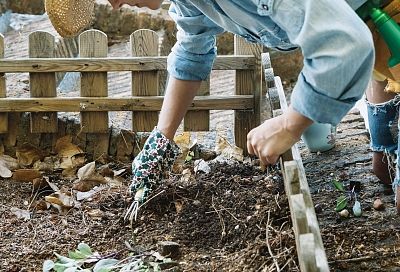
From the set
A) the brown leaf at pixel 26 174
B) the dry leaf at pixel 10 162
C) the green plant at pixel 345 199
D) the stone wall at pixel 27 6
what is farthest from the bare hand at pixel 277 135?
the stone wall at pixel 27 6

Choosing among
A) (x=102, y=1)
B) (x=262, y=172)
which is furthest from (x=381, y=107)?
(x=102, y=1)

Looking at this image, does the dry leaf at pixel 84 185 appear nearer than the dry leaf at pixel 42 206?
No

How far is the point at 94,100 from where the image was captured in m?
4.15

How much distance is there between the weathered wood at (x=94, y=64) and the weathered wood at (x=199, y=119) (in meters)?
0.17

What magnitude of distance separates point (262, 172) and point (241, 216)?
644mm

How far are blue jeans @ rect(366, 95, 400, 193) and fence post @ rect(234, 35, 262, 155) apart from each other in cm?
85

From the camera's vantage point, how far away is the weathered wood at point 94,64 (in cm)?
409

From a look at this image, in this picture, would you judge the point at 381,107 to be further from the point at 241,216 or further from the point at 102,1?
the point at 102,1

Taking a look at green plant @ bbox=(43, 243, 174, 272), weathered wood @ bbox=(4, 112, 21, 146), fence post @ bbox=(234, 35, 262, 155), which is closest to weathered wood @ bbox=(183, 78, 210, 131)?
fence post @ bbox=(234, 35, 262, 155)

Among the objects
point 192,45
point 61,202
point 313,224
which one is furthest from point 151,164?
point 313,224

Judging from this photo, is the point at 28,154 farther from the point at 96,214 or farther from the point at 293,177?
the point at 293,177

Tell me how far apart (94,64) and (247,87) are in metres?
0.76

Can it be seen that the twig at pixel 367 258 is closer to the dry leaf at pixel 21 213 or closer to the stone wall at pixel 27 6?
the dry leaf at pixel 21 213

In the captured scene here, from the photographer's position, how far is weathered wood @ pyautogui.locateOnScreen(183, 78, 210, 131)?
4.23m
